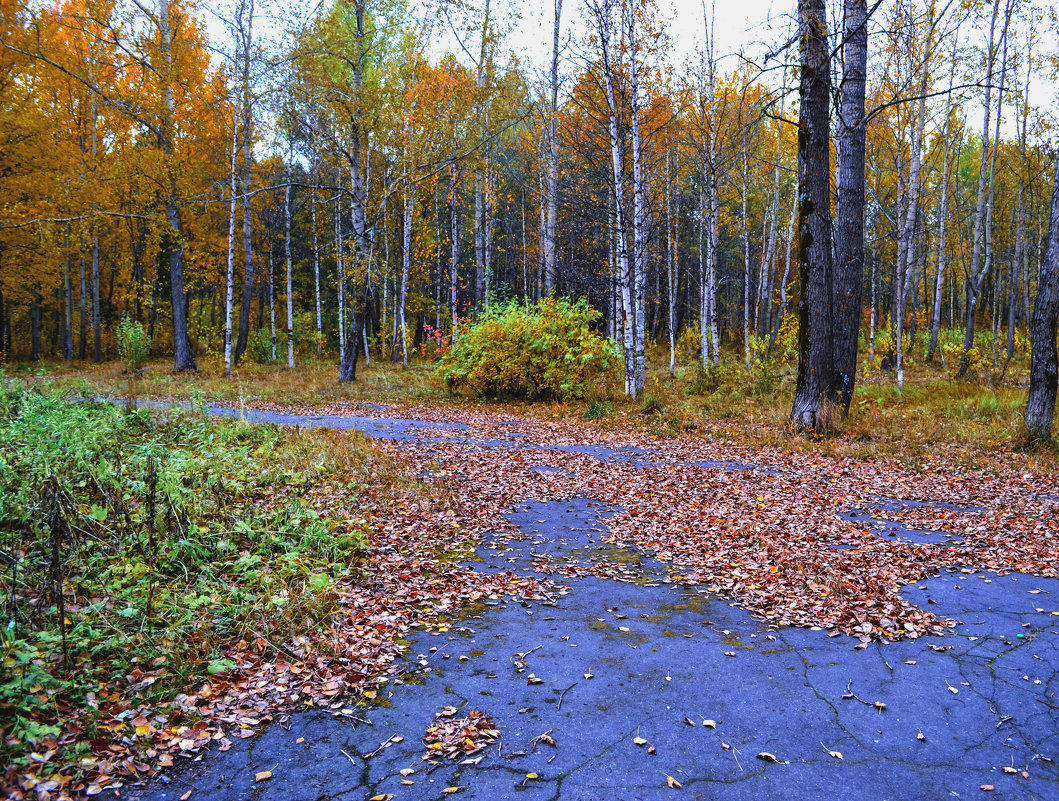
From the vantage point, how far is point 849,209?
11516 millimetres

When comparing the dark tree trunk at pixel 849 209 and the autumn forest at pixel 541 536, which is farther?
the dark tree trunk at pixel 849 209

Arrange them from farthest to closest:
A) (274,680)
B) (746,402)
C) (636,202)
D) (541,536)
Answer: (636,202) < (746,402) < (541,536) < (274,680)

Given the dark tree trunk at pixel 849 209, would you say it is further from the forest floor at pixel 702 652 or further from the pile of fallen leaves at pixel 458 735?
the pile of fallen leaves at pixel 458 735

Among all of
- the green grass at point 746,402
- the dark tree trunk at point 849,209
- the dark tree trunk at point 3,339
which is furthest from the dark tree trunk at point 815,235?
the dark tree trunk at point 3,339

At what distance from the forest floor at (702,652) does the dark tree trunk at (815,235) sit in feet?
8.66

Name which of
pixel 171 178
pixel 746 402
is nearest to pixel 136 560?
pixel 746 402

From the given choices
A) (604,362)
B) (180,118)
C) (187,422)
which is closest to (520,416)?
(604,362)

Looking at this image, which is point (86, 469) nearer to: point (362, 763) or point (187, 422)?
point (187, 422)

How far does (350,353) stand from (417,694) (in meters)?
17.2

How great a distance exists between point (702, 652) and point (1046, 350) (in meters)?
9.07

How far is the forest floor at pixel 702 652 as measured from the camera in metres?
2.58

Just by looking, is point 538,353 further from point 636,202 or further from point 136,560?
point 136,560

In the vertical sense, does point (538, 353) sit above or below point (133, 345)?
below

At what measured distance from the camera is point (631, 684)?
3.33 meters
